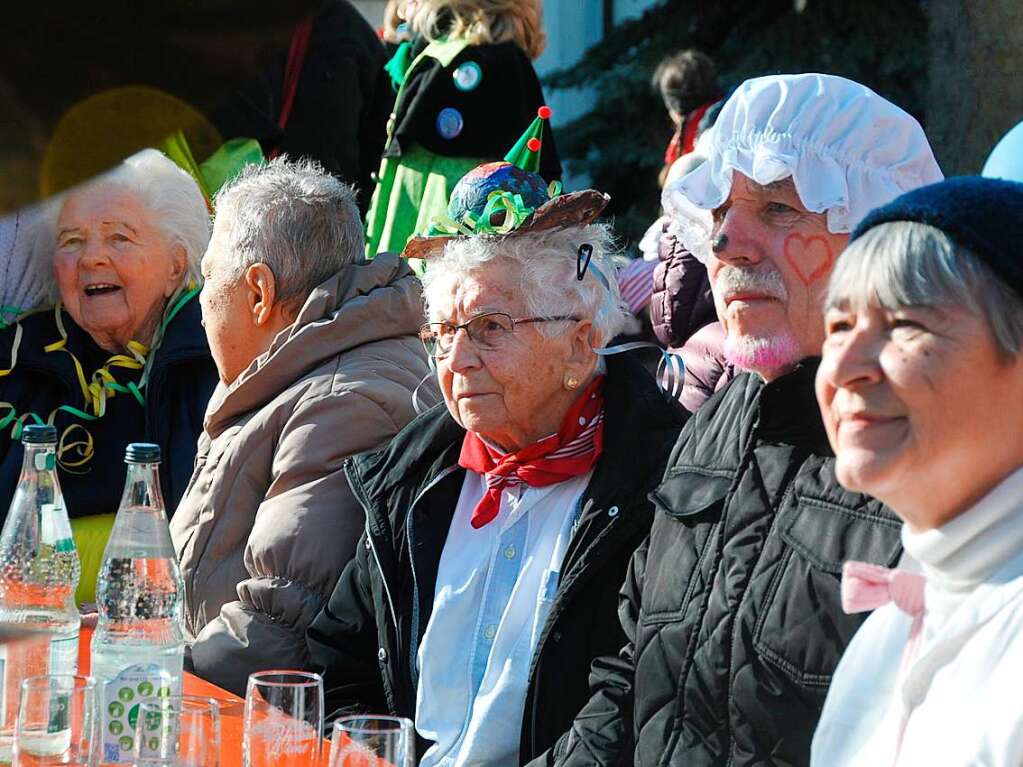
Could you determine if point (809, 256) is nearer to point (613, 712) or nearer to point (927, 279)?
point (927, 279)

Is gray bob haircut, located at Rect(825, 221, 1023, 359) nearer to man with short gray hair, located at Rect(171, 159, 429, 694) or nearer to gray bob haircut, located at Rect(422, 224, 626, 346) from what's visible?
gray bob haircut, located at Rect(422, 224, 626, 346)

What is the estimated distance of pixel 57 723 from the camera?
8.36ft

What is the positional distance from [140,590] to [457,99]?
3.35 metres

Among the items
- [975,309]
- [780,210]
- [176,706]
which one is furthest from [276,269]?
[975,309]

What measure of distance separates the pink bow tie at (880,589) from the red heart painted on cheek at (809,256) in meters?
0.79

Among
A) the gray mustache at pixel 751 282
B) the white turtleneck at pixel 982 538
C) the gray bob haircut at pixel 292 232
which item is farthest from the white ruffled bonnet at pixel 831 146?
the gray bob haircut at pixel 292 232

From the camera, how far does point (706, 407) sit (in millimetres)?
2879

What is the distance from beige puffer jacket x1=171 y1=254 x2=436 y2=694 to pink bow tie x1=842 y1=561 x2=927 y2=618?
183 centimetres

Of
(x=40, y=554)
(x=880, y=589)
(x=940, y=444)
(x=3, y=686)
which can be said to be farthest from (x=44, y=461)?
(x=940, y=444)

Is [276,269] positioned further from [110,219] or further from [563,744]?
[563,744]

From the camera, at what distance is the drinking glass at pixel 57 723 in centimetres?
237

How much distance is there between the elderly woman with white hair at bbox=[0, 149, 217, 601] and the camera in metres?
4.60

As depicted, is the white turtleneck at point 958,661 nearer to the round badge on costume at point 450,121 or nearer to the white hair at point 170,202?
the white hair at point 170,202

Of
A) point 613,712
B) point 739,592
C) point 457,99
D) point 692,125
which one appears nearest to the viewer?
point 739,592
